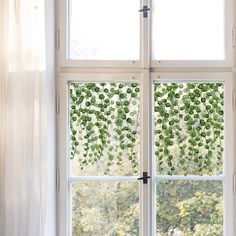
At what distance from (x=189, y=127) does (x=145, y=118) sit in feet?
0.92

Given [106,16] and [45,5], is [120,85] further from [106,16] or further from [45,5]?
[45,5]

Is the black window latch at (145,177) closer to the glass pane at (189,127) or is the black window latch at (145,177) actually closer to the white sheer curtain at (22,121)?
the glass pane at (189,127)

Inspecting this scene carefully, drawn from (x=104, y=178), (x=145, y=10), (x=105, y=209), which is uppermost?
(x=145, y=10)

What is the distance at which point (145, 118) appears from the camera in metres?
2.51

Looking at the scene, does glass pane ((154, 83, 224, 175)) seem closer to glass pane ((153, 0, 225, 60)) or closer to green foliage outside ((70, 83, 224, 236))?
green foliage outside ((70, 83, 224, 236))

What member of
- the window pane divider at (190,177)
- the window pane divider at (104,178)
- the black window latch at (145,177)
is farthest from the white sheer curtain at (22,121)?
the window pane divider at (190,177)

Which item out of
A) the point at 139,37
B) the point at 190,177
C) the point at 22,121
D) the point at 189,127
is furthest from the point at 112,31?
the point at 190,177

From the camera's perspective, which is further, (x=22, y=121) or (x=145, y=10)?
(x=145, y=10)

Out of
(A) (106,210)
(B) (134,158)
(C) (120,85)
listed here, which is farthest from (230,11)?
(A) (106,210)

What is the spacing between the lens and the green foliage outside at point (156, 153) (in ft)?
8.29

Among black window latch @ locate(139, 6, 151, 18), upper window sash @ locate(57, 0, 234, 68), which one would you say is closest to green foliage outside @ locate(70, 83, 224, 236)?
upper window sash @ locate(57, 0, 234, 68)

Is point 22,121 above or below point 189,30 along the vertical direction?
below

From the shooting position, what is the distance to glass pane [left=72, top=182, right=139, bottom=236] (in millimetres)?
2543

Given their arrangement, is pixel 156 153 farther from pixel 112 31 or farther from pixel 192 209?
pixel 112 31
